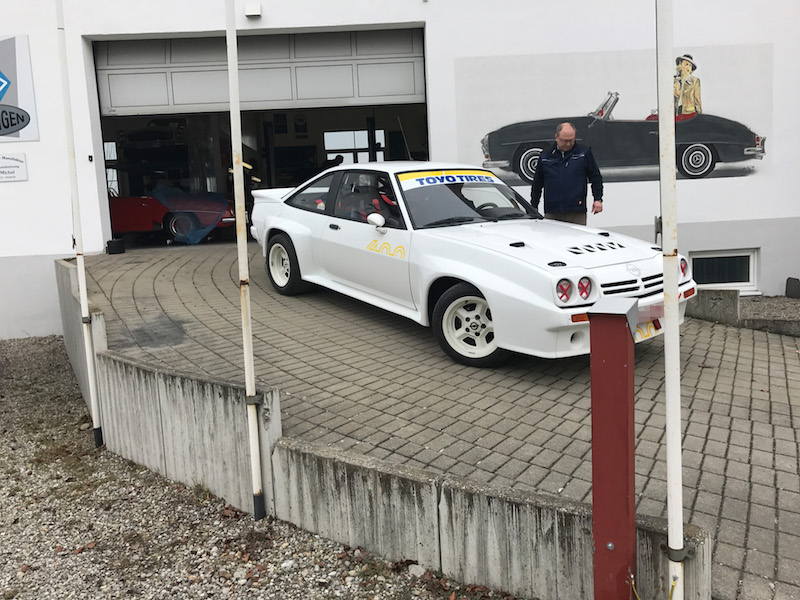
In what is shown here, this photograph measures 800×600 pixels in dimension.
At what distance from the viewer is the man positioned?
6863 millimetres

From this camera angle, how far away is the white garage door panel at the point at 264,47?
10.8 meters

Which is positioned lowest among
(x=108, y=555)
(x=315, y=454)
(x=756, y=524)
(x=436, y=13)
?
(x=108, y=555)

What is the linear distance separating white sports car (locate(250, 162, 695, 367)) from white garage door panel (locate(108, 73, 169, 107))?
483 cm

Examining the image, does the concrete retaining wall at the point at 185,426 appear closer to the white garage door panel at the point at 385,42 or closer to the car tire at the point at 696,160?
the white garage door panel at the point at 385,42

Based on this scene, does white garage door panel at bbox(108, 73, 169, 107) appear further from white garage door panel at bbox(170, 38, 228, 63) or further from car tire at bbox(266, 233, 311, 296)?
car tire at bbox(266, 233, 311, 296)

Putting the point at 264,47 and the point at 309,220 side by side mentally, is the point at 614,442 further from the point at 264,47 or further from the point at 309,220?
the point at 264,47

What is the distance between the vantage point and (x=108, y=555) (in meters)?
3.73

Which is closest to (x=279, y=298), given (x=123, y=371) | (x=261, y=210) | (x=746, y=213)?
(x=261, y=210)

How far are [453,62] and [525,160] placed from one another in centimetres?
186

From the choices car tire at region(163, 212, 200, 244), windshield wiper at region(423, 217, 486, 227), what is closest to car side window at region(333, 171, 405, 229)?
windshield wiper at region(423, 217, 486, 227)

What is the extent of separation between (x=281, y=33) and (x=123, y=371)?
7533 millimetres

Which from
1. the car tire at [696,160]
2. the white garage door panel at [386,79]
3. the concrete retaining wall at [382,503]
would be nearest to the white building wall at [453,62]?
the car tire at [696,160]

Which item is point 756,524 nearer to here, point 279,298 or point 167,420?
point 167,420

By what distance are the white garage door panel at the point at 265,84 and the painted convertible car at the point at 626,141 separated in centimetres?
340
